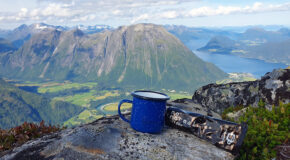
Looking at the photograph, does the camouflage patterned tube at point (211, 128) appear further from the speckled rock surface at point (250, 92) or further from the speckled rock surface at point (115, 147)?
the speckled rock surface at point (250, 92)

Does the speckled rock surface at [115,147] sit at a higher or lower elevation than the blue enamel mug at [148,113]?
lower

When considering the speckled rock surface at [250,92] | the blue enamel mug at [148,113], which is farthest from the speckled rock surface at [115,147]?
the speckled rock surface at [250,92]

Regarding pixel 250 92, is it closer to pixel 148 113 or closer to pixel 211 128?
pixel 211 128

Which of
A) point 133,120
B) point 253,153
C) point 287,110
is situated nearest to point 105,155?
point 133,120

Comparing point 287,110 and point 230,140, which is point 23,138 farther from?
point 287,110

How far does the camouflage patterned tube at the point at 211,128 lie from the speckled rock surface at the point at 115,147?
0.22 m

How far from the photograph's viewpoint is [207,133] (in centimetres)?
670

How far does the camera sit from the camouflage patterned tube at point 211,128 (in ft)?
20.1

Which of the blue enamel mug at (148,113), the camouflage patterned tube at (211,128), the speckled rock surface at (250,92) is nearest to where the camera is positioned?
the camouflage patterned tube at (211,128)

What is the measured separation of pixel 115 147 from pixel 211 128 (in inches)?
120

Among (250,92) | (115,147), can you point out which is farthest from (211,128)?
(250,92)

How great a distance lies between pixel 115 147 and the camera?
18.5 feet

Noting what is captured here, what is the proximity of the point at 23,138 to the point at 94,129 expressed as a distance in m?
3.87

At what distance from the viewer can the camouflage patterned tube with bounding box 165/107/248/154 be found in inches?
241
